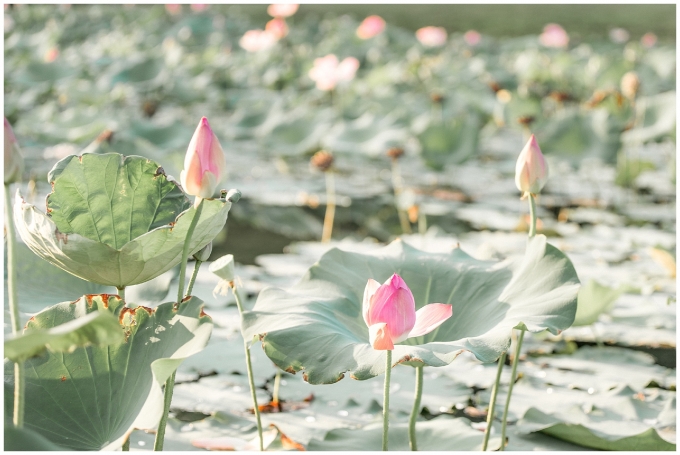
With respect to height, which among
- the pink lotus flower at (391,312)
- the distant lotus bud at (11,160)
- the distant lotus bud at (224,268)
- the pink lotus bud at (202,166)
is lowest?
the pink lotus flower at (391,312)

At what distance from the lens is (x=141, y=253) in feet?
2.97

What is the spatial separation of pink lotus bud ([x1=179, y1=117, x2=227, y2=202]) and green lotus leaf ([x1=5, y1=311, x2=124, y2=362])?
23cm

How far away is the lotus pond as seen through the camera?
0.88m

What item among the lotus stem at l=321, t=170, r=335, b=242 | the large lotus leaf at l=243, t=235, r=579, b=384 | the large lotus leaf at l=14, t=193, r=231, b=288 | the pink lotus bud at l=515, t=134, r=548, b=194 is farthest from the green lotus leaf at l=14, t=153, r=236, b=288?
the lotus stem at l=321, t=170, r=335, b=242

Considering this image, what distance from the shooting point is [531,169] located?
3.45 feet

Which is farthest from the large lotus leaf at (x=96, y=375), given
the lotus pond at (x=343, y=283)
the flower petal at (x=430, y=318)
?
the flower petal at (x=430, y=318)

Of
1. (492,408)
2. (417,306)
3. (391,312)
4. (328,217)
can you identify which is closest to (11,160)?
(391,312)

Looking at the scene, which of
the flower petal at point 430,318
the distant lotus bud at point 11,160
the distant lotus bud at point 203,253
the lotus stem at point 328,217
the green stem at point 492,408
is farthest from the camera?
the lotus stem at point 328,217

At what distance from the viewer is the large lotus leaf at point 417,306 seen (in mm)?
898

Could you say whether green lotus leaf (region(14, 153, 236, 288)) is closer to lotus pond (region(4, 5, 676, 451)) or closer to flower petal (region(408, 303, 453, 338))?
lotus pond (region(4, 5, 676, 451))

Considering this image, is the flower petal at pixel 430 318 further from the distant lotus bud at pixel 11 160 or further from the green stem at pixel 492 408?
the distant lotus bud at pixel 11 160

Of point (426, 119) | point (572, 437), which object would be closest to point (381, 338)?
point (572, 437)

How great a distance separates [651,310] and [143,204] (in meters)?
1.30

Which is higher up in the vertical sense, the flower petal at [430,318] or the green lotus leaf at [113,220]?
the green lotus leaf at [113,220]
